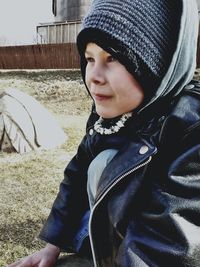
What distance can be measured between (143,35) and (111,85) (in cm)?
16

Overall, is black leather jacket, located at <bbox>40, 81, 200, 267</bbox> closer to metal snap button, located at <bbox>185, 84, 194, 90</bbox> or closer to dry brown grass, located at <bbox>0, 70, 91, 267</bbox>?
metal snap button, located at <bbox>185, 84, 194, 90</bbox>

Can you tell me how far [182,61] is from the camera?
1020 millimetres

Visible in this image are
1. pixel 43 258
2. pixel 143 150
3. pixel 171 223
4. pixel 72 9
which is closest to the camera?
pixel 171 223

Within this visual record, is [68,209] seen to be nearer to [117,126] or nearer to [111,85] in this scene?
[117,126]

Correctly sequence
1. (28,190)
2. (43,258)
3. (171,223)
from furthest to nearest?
(28,190) → (43,258) → (171,223)

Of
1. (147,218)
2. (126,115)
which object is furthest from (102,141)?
(147,218)

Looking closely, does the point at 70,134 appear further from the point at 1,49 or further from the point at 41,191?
the point at 1,49

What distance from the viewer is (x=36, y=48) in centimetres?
1485

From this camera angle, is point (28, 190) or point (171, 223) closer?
point (171, 223)

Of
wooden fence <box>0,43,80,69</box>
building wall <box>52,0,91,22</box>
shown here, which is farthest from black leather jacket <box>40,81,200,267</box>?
building wall <box>52,0,91,22</box>

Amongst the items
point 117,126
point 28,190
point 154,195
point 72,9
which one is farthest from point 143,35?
point 72,9

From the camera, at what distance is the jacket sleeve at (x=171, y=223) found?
2.76ft

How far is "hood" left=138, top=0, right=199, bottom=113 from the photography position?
3.30ft

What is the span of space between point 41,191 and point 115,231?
266 cm
